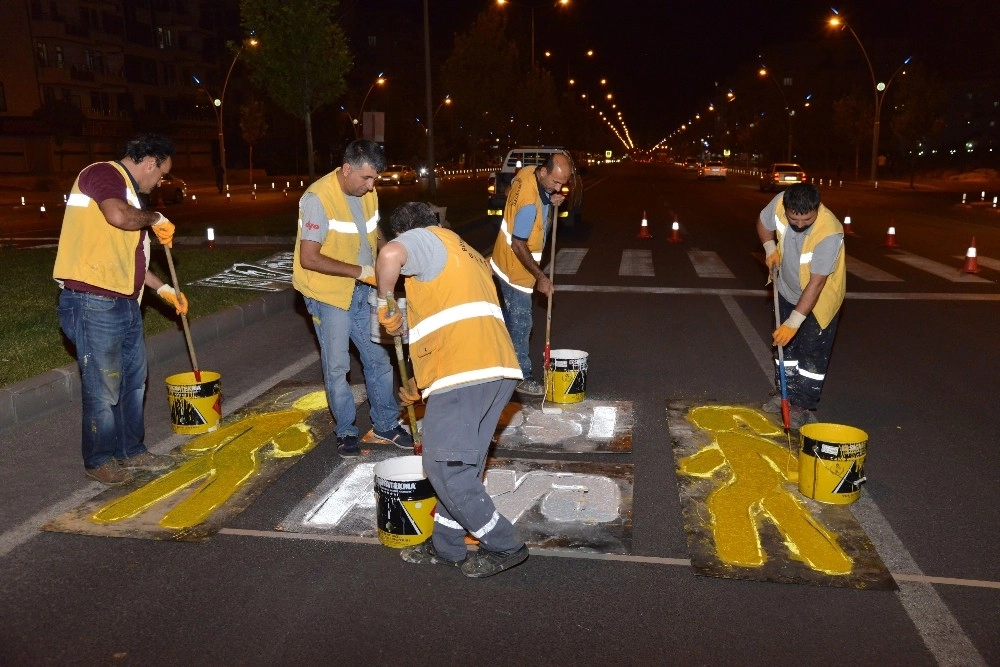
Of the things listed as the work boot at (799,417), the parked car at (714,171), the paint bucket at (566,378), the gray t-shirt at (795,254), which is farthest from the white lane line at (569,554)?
the parked car at (714,171)

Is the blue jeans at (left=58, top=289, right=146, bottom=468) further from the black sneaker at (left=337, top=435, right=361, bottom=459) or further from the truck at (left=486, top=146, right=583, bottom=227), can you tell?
the truck at (left=486, top=146, right=583, bottom=227)

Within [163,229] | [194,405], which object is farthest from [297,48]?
[163,229]

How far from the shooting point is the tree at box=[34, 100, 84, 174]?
51812 mm

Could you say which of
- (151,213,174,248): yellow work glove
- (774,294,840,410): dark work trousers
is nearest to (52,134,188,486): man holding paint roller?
(151,213,174,248): yellow work glove

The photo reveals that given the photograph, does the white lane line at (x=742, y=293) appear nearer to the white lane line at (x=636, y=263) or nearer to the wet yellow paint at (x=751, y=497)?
the white lane line at (x=636, y=263)

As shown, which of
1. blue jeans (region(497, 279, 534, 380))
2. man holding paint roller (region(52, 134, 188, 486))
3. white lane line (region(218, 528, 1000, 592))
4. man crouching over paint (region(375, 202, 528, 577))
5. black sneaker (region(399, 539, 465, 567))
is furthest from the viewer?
blue jeans (region(497, 279, 534, 380))

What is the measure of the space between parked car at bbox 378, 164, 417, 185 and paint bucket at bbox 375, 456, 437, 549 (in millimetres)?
43296

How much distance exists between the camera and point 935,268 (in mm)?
14469

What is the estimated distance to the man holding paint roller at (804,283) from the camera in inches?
235

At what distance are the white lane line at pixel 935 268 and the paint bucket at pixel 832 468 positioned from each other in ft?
31.2

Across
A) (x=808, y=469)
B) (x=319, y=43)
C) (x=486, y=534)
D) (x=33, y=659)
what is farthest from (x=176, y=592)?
(x=319, y=43)

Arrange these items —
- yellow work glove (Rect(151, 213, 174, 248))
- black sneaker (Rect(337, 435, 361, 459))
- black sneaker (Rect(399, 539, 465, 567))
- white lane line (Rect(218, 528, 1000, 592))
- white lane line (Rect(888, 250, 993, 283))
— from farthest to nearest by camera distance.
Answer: white lane line (Rect(888, 250, 993, 283))
black sneaker (Rect(337, 435, 361, 459))
yellow work glove (Rect(151, 213, 174, 248))
black sneaker (Rect(399, 539, 465, 567))
white lane line (Rect(218, 528, 1000, 592))

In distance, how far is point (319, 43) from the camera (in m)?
21.9

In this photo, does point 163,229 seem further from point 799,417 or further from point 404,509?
point 799,417
